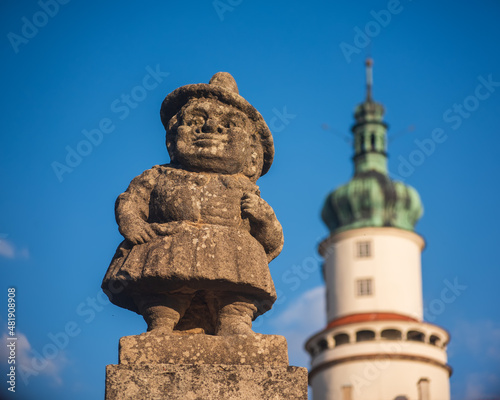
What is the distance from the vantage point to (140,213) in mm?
9242

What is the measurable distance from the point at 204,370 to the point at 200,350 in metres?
0.25

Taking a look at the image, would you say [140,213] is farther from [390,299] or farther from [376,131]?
[376,131]

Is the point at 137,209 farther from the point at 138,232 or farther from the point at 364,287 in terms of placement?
the point at 364,287

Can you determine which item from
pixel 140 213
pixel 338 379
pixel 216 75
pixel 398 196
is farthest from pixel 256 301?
pixel 398 196

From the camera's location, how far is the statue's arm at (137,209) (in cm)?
898

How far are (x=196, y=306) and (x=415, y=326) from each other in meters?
66.2

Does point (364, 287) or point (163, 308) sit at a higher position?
point (364, 287)

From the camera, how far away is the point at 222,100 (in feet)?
31.7

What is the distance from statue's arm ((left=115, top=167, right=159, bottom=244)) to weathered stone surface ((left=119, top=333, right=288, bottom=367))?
0.93m

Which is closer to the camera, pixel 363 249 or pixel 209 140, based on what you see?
pixel 209 140

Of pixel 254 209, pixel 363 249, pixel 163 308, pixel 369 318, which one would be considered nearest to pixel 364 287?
pixel 363 249

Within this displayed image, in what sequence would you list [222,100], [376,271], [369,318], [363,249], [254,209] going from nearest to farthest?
1. [254,209]
2. [222,100]
3. [369,318]
4. [376,271]
5. [363,249]

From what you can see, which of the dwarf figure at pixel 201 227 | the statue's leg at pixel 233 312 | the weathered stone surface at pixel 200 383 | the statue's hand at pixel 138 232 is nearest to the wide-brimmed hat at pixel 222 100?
the dwarf figure at pixel 201 227

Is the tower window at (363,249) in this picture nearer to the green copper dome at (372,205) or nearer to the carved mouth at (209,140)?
the green copper dome at (372,205)
